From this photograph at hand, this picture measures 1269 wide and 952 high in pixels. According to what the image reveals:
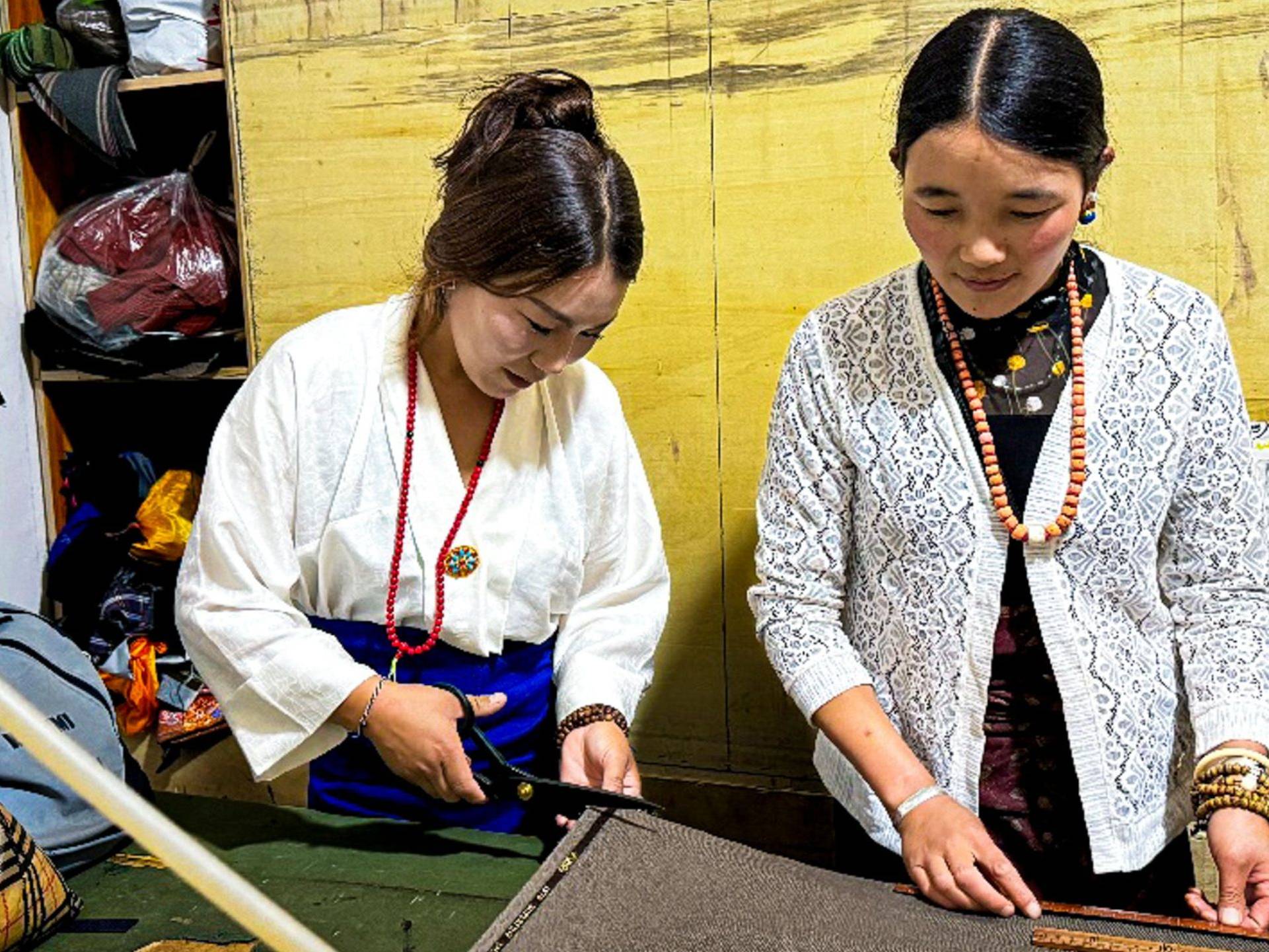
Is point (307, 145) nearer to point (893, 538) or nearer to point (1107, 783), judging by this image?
point (893, 538)

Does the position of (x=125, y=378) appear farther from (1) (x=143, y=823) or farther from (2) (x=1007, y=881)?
(1) (x=143, y=823)

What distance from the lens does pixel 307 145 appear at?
2.02 metres

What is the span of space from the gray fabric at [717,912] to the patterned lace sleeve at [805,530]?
0.63ft

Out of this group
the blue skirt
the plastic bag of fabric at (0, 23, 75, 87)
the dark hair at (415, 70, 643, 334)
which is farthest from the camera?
the plastic bag of fabric at (0, 23, 75, 87)

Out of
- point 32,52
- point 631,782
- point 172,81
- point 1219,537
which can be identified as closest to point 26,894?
point 631,782

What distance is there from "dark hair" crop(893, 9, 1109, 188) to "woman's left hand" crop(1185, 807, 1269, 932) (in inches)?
21.9

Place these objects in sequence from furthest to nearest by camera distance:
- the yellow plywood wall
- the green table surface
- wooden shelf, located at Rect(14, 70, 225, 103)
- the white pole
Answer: wooden shelf, located at Rect(14, 70, 225, 103)
the yellow plywood wall
the green table surface
the white pole

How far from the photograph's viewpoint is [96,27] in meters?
2.23

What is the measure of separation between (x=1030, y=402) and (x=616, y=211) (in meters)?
0.43

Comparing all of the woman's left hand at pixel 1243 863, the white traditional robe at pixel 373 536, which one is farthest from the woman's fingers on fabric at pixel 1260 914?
the white traditional robe at pixel 373 536

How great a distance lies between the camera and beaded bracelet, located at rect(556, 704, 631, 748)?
1266mm

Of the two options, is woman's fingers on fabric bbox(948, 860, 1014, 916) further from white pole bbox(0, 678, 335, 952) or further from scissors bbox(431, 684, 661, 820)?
white pole bbox(0, 678, 335, 952)

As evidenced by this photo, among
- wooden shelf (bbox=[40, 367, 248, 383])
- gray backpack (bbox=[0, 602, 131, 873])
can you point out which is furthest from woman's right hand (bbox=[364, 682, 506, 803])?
wooden shelf (bbox=[40, 367, 248, 383])

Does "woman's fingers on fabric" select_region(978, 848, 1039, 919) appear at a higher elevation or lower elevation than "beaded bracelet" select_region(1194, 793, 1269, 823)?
lower
